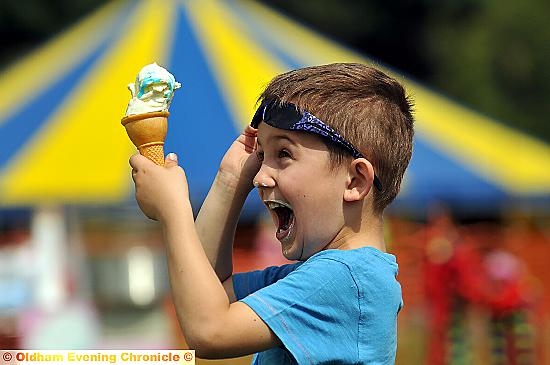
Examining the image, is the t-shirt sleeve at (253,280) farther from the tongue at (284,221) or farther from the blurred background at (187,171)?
the blurred background at (187,171)

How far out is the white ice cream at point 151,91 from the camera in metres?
1.99

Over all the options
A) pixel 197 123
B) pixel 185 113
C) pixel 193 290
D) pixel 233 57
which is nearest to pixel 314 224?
pixel 193 290

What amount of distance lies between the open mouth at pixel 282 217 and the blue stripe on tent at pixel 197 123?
17.7 ft

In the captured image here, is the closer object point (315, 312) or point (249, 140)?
point (315, 312)

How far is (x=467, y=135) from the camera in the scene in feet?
30.1

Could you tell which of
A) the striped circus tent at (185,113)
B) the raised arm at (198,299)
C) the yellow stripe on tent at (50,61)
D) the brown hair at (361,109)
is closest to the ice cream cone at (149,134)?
the raised arm at (198,299)

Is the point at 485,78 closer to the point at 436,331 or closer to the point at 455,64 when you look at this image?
the point at 455,64

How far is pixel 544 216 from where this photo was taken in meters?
16.8

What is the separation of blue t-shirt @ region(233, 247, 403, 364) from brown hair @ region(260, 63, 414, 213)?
17cm

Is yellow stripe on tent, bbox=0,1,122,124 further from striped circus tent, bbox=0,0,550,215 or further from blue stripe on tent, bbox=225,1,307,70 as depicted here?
blue stripe on tent, bbox=225,1,307,70

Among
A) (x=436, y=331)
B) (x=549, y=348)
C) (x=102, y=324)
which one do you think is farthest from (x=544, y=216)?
(x=102, y=324)

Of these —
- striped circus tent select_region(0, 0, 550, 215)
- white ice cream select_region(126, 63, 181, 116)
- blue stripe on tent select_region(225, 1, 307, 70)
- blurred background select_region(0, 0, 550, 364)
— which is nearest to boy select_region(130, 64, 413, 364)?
white ice cream select_region(126, 63, 181, 116)

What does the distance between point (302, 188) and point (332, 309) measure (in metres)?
0.22

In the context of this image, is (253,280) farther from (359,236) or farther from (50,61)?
(50,61)
